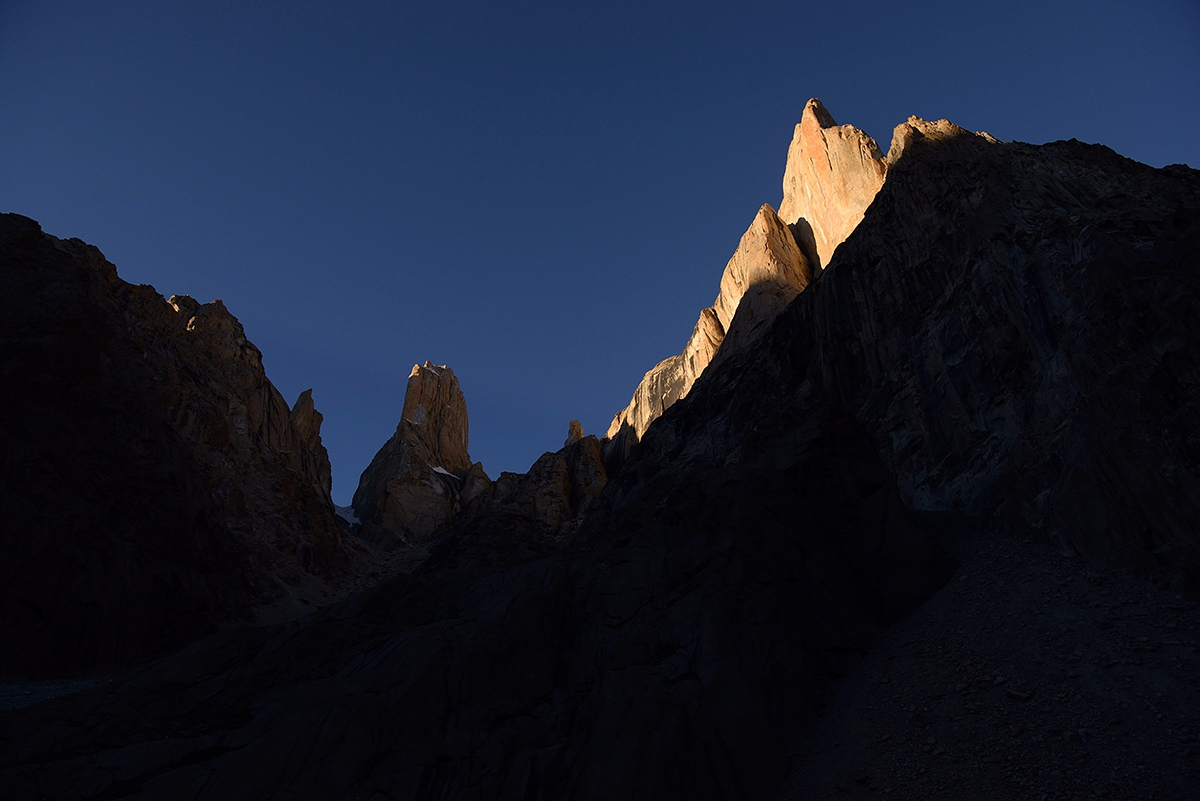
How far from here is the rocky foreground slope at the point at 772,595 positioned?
19.8 metres

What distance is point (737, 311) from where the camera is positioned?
77438 mm

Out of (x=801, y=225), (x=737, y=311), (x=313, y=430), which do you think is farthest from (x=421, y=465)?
(x=801, y=225)

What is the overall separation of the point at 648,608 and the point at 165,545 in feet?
132

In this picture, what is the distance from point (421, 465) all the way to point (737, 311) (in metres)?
66.1

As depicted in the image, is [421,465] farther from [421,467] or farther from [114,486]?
[114,486]

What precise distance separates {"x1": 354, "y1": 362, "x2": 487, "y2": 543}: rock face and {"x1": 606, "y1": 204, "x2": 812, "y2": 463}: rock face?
33.8 metres

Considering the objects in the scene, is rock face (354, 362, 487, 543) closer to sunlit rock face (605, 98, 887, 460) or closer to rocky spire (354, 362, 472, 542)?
rocky spire (354, 362, 472, 542)

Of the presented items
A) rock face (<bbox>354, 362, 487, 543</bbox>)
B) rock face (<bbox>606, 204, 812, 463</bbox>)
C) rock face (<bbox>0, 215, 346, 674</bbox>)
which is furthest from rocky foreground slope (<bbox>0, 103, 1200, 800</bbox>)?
rock face (<bbox>354, 362, 487, 543</bbox>)

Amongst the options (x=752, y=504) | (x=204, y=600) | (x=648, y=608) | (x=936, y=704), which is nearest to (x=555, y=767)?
(x=648, y=608)

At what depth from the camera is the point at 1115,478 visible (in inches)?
934

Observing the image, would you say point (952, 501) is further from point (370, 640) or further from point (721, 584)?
point (370, 640)

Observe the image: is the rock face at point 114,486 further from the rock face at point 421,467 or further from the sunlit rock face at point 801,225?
the sunlit rock face at point 801,225

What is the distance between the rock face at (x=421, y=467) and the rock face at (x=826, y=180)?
7209 centimetres

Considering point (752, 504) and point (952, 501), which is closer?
point (752, 504)
